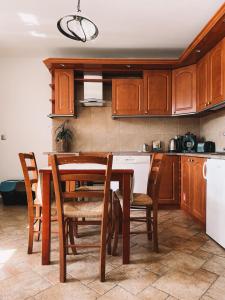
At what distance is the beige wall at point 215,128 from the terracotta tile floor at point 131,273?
151cm

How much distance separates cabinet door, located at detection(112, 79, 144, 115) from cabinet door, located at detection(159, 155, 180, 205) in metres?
1.04

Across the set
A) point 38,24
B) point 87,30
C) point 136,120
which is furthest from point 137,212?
point 38,24

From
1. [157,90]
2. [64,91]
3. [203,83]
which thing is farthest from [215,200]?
[64,91]

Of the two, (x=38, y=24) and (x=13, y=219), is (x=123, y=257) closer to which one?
(x=13, y=219)

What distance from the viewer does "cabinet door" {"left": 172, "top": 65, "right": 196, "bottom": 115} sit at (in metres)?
3.46

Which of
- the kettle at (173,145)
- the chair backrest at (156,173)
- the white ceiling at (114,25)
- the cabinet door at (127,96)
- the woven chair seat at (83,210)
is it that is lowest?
the woven chair seat at (83,210)

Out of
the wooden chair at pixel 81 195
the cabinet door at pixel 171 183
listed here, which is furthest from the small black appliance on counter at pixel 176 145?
the wooden chair at pixel 81 195

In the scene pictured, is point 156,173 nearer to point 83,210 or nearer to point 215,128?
point 83,210

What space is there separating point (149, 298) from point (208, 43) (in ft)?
9.51

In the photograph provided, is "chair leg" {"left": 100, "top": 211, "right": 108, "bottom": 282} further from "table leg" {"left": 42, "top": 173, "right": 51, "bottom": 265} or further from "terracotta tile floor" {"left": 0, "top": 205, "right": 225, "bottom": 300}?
"table leg" {"left": 42, "top": 173, "right": 51, "bottom": 265}

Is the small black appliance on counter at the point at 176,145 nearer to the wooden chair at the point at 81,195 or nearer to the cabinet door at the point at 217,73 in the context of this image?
the cabinet door at the point at 217,73

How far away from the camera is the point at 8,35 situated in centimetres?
335

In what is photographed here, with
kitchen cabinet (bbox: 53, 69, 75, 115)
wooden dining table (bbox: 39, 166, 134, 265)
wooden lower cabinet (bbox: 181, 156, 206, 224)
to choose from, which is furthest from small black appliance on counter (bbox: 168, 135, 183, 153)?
wooden dining table (bbox: 39, 166, 134, 265)

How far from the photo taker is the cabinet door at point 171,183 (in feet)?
11.3
